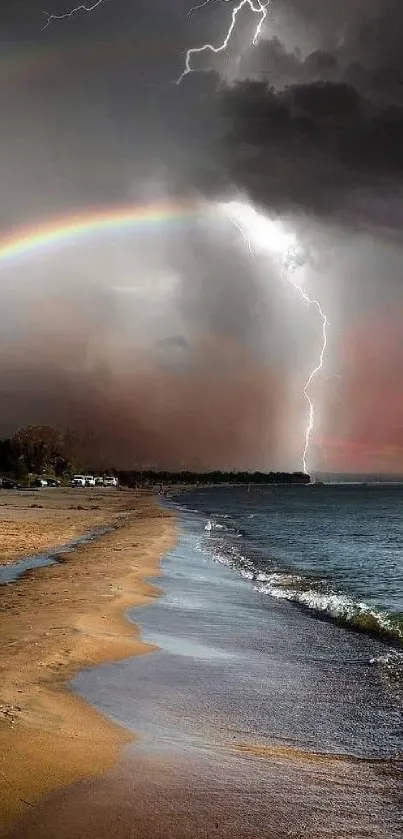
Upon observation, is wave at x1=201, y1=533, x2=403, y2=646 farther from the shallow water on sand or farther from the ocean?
the shallow water on sand

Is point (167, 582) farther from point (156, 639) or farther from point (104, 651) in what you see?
point (104, 651)

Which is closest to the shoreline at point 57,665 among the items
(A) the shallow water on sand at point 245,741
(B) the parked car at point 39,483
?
(A) the shallow water on sand at point 245,741

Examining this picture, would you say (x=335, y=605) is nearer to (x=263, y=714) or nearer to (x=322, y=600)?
(x=322, y=600)

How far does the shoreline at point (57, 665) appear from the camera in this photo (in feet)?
21.0

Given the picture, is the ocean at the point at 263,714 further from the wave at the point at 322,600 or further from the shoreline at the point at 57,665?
the shoreline at the point at 57,665

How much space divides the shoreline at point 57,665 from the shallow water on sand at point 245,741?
32 cm

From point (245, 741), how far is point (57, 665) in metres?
4.30

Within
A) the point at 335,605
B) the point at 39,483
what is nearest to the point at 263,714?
the point at 335,605

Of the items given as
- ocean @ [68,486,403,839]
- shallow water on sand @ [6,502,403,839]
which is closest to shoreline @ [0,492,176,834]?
shallow water on sand @ [6,502,403,839]

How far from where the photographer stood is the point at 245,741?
7691mm

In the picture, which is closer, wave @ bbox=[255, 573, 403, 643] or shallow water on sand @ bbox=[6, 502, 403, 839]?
shallow water on sand @ bbox=[6, 502, 403, 839]

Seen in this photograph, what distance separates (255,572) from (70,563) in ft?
28.3

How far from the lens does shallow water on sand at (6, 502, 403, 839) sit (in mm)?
5570

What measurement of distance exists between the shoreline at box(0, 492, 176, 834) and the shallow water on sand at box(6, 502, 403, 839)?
1.05ft
